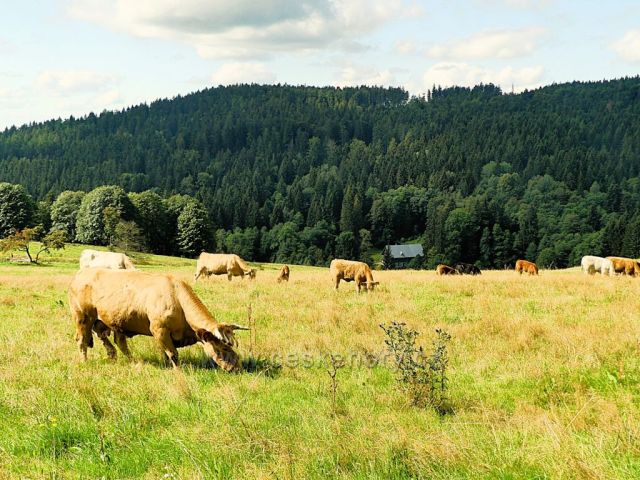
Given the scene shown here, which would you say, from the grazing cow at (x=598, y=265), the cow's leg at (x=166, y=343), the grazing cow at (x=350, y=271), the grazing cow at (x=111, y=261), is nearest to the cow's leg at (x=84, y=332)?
the cow's leg at (x=166, y=343)

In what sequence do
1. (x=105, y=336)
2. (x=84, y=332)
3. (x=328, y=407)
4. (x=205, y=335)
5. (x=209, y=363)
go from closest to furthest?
(x=328, y=407)
(x=205, y=335)
(x=209, y=363)
(x=84, y=332)
(x=105, y=336)

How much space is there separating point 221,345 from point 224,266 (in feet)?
76.3

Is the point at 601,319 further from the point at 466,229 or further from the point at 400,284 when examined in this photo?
the point at 466,229

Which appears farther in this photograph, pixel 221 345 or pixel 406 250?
pixel 406 250

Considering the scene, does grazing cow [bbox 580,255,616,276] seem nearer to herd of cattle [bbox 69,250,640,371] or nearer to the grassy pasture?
the grassy pasture

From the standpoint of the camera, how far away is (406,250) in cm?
15875

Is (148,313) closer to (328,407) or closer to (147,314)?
(147,314)

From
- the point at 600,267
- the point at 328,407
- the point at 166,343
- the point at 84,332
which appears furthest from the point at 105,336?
the point at 600,267

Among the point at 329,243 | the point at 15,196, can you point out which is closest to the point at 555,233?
the point at 329,243

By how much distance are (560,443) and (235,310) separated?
1219 cm

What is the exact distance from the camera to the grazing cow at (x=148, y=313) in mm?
9578

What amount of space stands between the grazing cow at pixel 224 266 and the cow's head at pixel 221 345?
21.9 metres

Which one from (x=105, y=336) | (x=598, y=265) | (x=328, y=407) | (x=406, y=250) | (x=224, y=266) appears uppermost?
(x=105, y=336)

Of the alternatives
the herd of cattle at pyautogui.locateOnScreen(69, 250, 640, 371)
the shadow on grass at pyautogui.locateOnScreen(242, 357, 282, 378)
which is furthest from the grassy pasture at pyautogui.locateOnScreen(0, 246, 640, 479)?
the herd of cattle at pyautogui.locateOnScreen(69, 250, 640, 371)
